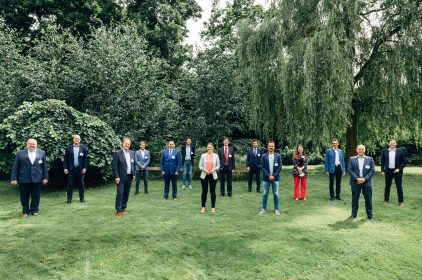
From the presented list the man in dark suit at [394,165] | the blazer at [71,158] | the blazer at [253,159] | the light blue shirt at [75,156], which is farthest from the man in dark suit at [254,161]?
the light blue shirt at [75,156]

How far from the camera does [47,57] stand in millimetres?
15977

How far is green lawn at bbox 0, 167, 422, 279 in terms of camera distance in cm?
557

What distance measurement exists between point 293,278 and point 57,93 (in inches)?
510

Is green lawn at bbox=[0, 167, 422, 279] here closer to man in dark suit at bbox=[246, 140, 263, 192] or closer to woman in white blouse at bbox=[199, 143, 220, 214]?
woman in white blouse at bbox=[199, 143, 220, 214]

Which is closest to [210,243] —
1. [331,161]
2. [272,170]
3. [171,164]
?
[272,170]

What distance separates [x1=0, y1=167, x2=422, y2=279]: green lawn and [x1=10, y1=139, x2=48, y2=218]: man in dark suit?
1.21 ft

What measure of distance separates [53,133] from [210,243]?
7.61m

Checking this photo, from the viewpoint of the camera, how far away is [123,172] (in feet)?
28.0

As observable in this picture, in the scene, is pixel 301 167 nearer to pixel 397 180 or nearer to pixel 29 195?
pixel 397 180

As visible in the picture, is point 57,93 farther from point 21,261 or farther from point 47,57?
point 21,261

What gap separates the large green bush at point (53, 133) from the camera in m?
11.7

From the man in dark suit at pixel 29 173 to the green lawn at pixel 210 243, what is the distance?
370 mm

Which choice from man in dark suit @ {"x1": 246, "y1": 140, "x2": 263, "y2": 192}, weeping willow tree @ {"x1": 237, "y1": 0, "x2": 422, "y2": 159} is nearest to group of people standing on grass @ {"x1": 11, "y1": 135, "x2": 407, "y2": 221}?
man in dark suit @ {"x1": 246, "y1": 140, "x2": 263, "y2": 192}

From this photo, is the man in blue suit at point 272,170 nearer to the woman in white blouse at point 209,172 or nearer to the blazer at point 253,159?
the woman in white blouse at point 209,172
